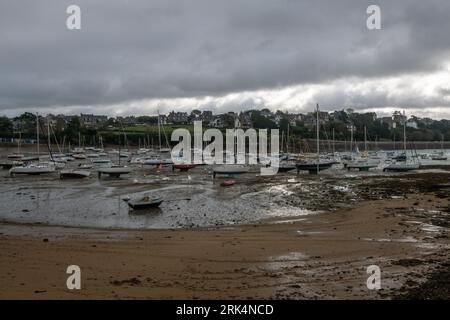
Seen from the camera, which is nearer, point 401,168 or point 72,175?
point 72,175

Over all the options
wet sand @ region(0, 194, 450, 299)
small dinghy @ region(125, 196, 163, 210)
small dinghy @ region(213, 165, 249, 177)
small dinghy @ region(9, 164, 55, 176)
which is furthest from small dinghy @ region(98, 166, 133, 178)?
wet sand @ region(0, 194, 450, 299)

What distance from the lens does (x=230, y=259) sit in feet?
49.2

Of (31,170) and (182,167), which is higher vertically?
(31,170)

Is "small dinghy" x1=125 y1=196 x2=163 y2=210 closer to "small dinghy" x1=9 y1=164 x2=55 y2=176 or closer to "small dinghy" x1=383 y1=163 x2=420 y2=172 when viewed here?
"small dinghy" x1=9 y1=164 x2=55 y2=176

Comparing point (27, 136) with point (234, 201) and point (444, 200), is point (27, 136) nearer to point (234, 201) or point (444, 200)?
point (234, 201)

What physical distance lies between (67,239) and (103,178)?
40572 mm

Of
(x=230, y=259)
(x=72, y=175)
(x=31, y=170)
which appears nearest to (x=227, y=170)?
(x=72, y=175)

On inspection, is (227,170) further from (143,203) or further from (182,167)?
(143,203)

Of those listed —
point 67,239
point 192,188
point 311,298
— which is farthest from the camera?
point 192,188

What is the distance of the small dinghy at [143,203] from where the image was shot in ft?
95.1

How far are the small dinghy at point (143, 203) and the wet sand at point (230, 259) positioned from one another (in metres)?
6.27

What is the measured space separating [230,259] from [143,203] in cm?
1522

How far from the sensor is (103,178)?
193 ft
